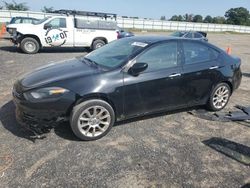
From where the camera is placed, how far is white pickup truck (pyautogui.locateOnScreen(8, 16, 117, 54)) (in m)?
11.8

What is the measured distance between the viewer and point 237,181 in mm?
3096

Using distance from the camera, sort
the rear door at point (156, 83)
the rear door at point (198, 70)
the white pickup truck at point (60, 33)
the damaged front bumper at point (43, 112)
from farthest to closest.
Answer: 1. the white pickup truck at point (60, 33)
2. the rear door at point (198, 70)
3. the rear door at point (156, 83)
4. the damaged front bumper at point (43, 112)

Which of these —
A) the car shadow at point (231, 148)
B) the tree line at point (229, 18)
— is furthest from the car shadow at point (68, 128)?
the tree line at point (229, 18)

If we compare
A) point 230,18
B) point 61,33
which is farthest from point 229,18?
point 61,33

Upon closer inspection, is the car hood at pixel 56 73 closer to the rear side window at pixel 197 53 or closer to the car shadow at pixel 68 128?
the car shadow at pixel 68 128

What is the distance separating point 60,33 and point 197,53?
353 inches

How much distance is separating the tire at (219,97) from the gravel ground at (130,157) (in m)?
0.53

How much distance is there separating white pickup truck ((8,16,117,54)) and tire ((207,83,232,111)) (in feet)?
30.0

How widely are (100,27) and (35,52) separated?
3693 mm

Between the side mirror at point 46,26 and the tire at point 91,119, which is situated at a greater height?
the side mirror at point 46,26

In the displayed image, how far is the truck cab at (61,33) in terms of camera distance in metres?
11.8

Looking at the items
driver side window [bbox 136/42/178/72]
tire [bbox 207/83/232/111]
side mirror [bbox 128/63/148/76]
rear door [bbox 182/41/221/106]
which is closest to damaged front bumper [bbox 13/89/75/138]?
side mirror [bbox 128/63/148/76]

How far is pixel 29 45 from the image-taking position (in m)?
12.0

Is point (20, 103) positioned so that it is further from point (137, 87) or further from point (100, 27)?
point (100, 27)
